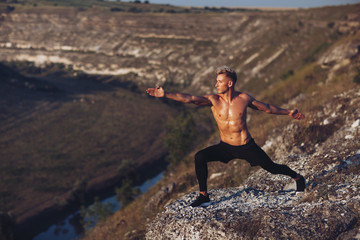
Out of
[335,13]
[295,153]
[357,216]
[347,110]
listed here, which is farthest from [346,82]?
[335,13]

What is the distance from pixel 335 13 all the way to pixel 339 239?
205 feet

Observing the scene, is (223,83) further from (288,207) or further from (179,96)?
(288,207)

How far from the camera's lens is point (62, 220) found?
27.0 metres

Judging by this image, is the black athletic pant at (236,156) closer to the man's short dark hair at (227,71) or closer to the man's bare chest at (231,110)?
the man's bare chest at (231,110)

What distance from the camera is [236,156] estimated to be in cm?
550

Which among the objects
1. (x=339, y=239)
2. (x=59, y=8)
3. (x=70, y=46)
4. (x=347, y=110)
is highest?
(x=59, y=8)

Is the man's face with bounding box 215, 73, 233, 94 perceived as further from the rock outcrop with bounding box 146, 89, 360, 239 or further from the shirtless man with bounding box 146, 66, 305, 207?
the rock outcrop with bounding box 146, 89, 360, 239

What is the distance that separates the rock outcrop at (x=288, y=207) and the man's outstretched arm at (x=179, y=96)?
6.57ft

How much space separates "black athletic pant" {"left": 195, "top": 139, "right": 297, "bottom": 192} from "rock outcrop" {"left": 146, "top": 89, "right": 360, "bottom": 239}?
65 cm

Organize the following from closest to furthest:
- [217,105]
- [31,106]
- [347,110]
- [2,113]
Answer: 1. [217,105]
2. [347,110]
3. [2,113]
4. [31,106]

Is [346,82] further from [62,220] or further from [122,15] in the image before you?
[122,15]

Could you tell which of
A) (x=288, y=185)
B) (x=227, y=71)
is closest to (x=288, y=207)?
(x=288, y=185)

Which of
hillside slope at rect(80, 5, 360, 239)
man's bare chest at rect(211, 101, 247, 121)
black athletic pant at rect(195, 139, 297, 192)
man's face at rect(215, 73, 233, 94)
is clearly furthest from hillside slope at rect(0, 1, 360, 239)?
black athletic pant at rect(195, 139, 297, 192)

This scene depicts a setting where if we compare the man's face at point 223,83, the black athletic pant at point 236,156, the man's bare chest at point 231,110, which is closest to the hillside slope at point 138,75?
the man's face at point 223,83
